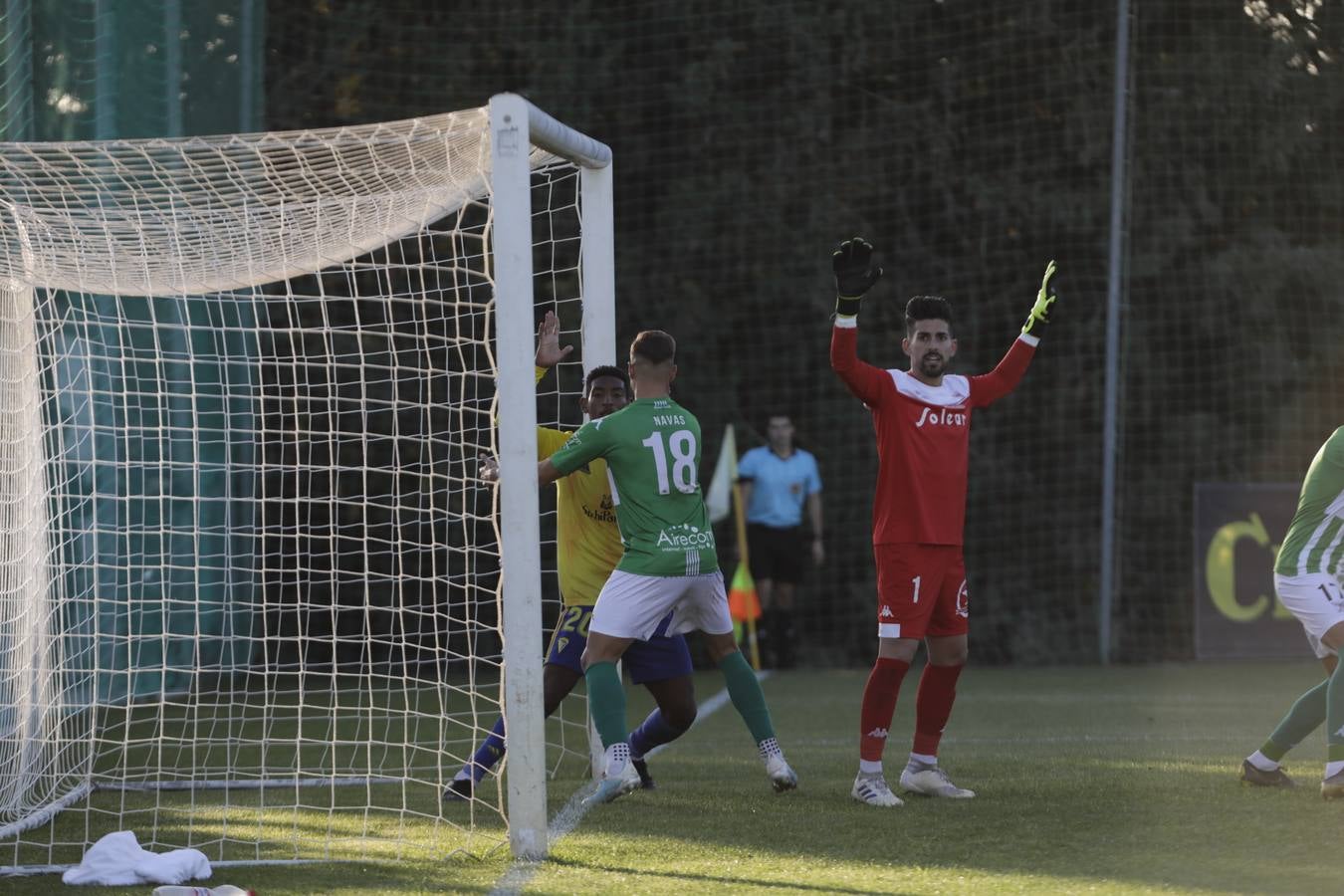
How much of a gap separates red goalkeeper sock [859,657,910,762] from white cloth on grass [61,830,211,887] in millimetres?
2355

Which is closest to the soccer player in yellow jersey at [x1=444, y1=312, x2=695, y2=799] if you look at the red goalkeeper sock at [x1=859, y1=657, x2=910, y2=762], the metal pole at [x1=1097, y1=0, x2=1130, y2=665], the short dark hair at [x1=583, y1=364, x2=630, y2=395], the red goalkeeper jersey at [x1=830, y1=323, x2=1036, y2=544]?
the short dark hair at [x1=583, y1=364, x2=630, y2=395]

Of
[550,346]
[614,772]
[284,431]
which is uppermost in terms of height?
[550,346]

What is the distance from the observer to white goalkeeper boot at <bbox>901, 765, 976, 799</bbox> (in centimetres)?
624

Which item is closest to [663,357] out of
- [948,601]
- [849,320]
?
[849,320]

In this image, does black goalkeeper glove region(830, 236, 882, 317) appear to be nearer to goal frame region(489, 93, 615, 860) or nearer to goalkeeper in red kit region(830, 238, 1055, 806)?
goalkeeper in red kit region(830, 238, 1055, 806)

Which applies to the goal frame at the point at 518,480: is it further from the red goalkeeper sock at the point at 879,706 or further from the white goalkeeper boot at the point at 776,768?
the red goalkeeper sock at the point at 879,706

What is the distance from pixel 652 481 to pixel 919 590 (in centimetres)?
109

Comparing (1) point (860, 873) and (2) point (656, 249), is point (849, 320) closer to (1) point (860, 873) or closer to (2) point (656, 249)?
(1) point (860, 873)

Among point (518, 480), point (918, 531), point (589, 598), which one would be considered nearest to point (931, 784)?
point (918, 531)

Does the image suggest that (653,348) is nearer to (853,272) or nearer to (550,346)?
(550,346)

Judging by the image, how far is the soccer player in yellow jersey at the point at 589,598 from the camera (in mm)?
6379

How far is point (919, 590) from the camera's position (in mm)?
6141

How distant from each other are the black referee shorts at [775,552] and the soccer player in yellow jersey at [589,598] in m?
6.74

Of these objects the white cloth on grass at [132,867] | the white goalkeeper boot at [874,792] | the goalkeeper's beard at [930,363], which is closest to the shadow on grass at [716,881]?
the white cloth on grass at [132,867]
